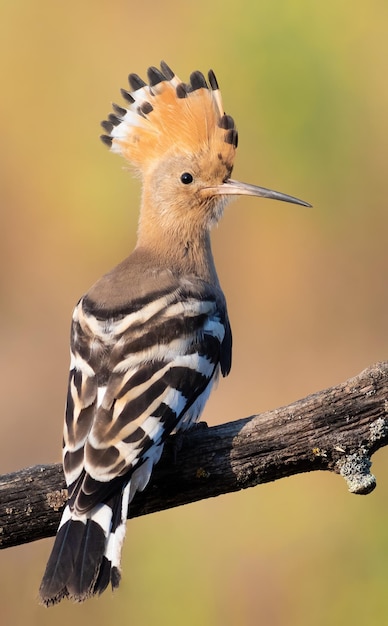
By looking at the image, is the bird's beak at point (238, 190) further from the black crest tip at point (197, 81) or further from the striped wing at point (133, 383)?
the striped wing at point (133, 383)

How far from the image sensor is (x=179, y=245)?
286cm

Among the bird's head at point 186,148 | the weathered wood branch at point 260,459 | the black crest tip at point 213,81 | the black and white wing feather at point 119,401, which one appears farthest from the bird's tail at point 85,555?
the black crest tip at point 213,81

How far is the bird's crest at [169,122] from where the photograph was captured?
290 cm

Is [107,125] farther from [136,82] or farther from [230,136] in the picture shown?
[230,136]

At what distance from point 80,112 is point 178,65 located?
16.9 inches

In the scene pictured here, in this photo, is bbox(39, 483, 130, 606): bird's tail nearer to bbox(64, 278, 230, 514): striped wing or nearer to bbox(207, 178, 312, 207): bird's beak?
bbox(64, 278, 230, 514): striped wing

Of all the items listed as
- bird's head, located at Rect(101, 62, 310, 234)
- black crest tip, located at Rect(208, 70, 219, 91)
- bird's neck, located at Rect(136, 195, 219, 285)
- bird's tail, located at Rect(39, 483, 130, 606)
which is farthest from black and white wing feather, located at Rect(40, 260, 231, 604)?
black crest tip, located at Rect(208, 70, 219, 91)

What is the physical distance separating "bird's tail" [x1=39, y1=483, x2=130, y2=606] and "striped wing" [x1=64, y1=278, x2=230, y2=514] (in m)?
0.03

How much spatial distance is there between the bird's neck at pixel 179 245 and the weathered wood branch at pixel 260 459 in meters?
0.62

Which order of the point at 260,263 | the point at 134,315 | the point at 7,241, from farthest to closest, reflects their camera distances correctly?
the point at 7,241 → the point at 260,263 → the point at 134,315

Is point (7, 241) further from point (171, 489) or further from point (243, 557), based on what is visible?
point (171, 489)

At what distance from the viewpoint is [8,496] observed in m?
2.21

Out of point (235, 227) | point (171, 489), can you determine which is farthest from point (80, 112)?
point (171, 489)

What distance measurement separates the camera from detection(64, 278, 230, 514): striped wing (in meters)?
2.16
